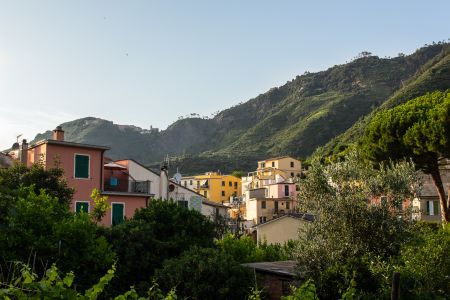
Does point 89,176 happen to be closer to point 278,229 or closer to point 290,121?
point 278,229

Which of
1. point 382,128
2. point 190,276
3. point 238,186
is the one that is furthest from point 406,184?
point 238,186

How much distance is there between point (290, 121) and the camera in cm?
→ 15088

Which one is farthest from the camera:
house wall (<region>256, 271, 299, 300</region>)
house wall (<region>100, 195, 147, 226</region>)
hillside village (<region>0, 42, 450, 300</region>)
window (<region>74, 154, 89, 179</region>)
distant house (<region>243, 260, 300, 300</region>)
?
house wall (<region>100, 195, 147, 226</region>)

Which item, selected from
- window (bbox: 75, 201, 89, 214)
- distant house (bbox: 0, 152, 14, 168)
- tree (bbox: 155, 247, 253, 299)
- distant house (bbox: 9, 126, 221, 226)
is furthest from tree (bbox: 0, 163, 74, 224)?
tree (bbox: 155, 247, 253, 299)

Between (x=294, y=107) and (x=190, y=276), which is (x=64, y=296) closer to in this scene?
(x=190, y=276)

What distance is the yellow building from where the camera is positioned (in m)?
101

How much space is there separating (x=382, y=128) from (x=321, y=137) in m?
91.3

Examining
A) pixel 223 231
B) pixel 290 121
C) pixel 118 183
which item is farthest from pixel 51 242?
pixel 290 121

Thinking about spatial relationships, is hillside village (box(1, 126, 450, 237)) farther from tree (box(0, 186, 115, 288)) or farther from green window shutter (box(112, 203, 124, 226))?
tree (box(0, 186, 115, 288))

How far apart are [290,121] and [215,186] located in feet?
185

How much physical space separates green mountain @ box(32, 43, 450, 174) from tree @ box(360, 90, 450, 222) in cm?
6348

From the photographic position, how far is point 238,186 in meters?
105

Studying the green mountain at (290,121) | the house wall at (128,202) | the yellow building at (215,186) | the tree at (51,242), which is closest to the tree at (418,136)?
the house wall at (128,202)

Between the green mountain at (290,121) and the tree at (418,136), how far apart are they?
6348cm
